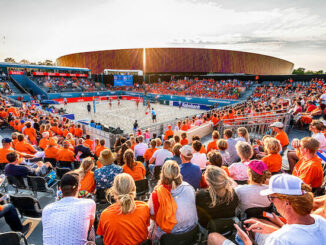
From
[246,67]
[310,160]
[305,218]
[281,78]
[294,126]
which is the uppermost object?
[246,67]

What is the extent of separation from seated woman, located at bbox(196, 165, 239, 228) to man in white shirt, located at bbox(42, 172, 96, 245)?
61.9 inches

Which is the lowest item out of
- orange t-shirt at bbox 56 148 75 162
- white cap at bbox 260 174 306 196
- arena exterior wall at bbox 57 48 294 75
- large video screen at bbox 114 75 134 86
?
orange t-shirt at bbox 56 148 75 162

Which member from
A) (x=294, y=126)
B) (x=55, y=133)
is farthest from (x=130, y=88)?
(x=294, y=126)

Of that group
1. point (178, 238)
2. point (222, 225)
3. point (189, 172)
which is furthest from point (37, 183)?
point (222, 225)

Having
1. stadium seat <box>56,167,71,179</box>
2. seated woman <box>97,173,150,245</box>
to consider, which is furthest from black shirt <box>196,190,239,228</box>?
stadium seat <box>56,167,71,179</box>

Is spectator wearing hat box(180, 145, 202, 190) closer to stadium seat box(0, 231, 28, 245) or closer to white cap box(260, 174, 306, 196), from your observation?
white cap box(260, 174, 306, 196)

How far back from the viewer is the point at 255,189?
265 centimetres

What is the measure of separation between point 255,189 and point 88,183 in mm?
3123

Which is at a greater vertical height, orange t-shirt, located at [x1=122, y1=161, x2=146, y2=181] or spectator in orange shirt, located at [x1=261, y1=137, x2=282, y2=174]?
spectator in orange shirt, located at [x1=261, y1=137, x2=282, y2=174]

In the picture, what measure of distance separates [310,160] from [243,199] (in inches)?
69.4

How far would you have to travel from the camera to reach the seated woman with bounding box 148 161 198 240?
2.42m

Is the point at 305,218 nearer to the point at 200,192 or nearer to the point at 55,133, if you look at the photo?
the point at 200,192

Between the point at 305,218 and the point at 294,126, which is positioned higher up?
the point at 305,218

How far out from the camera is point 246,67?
166ft
